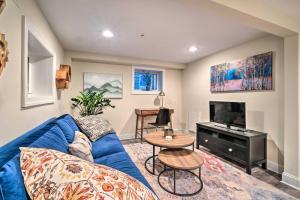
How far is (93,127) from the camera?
2.45 m

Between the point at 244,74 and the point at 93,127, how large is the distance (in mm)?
2939

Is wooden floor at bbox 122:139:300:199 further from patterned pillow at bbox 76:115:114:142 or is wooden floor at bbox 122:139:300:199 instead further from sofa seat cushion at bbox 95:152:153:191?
patterned pillow at bbox 76:115:114:142

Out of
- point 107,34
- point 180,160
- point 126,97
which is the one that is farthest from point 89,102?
point 180,160

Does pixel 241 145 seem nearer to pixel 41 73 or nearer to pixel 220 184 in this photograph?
pixel 220 184

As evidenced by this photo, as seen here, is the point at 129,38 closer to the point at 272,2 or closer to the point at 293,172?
the point at 272,2

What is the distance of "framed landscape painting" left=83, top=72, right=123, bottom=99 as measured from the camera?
3918mm

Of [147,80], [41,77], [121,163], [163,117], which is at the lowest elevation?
[121,163]

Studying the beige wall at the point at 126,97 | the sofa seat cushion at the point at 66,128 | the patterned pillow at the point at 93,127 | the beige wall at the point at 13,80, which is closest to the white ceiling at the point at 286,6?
the beige wall at the point at 13,80

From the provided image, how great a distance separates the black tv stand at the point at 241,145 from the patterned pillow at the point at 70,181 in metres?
2.27

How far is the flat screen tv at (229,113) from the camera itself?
262 cm

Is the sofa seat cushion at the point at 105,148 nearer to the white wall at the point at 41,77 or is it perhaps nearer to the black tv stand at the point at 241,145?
the white wall at the point at 41,77

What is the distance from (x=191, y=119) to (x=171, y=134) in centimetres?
212

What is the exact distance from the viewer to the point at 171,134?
2.54 m

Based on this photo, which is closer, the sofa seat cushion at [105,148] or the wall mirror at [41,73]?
the sofa seat cushion at [105,148]
